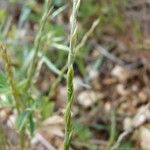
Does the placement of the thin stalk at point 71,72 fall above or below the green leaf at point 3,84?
above

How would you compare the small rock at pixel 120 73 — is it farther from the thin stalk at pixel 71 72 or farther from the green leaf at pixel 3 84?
the thin stalk at pixel 71 72

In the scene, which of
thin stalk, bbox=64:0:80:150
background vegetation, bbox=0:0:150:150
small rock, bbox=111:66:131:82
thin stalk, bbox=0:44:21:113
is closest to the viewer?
thin stalk, bbox=64:0:80:150

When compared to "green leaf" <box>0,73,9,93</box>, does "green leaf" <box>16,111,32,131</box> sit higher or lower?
lower

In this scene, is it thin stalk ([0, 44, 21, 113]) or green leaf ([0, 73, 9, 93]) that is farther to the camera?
green leaf ([0, 73, 9, 93])

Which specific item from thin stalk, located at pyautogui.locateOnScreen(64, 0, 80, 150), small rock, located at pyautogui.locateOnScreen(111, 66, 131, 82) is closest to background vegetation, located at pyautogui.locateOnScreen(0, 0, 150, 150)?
small rock, located at pyautogui.locateOnScreen(111, 66, 131, 82)

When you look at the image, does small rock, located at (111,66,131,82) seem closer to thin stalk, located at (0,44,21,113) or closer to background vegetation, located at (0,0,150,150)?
background vegetation, located at (0,0,150,150)

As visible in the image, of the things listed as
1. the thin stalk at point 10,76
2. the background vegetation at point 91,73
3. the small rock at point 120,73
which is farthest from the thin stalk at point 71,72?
the small rock at point 120,73

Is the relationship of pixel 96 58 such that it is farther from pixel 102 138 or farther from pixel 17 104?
pixel 17 104

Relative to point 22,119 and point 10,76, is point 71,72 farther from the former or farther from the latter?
point 22,119

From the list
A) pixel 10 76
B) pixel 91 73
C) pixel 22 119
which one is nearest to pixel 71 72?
pixel 10 76
